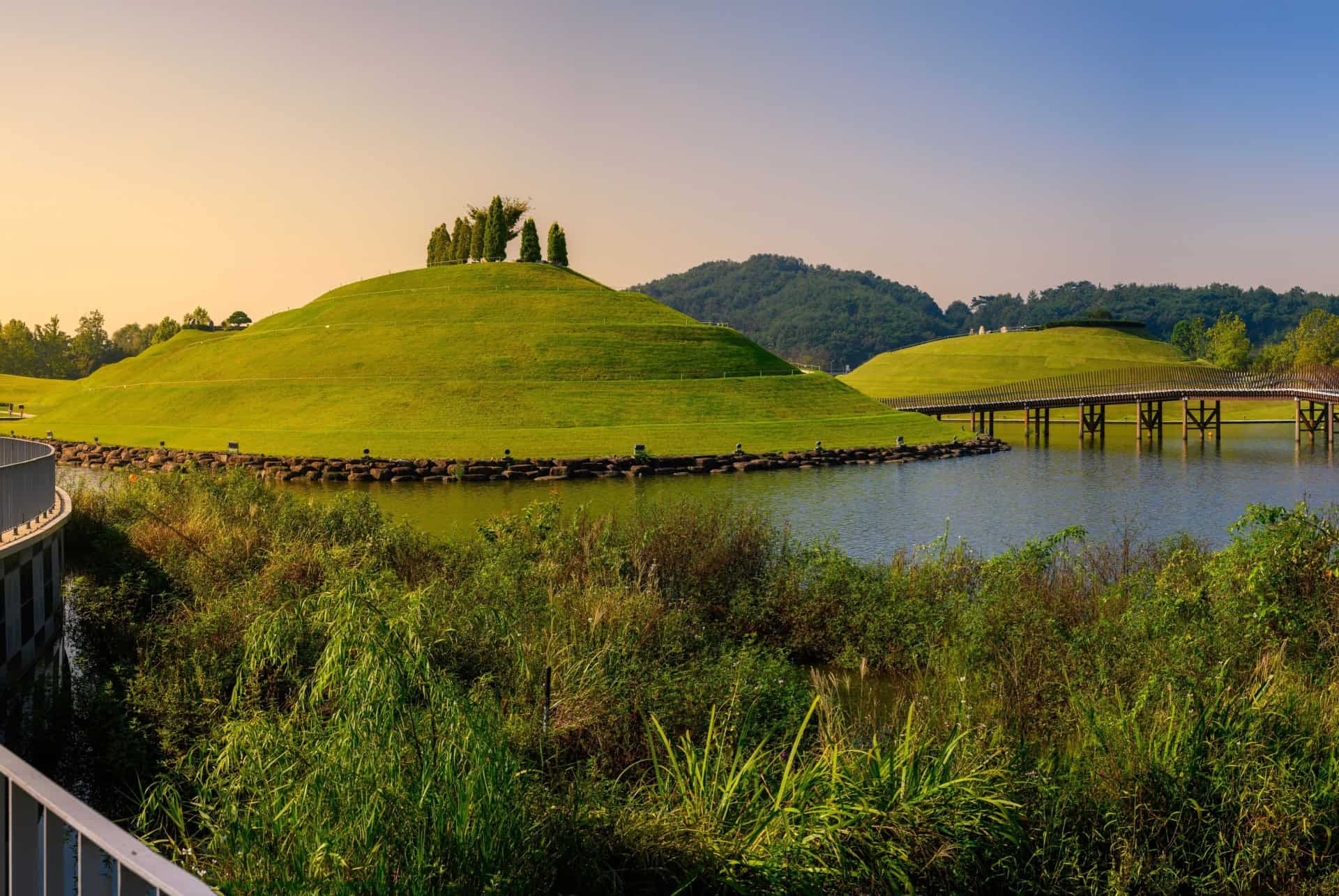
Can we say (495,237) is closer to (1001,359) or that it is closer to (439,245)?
(439,245)

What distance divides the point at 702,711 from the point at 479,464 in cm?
3906

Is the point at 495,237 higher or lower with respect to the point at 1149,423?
higher

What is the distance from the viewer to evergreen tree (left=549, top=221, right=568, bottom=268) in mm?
114000

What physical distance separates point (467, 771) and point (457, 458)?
4709cm

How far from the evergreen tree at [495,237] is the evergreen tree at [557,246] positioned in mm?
4940

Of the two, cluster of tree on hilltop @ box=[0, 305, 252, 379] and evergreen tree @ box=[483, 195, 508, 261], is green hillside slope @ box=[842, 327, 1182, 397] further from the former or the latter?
cluster of tree on hilltop @ box=[0, 305, 252, 379]

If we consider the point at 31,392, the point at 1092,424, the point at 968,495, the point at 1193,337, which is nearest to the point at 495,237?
the point at 31,392

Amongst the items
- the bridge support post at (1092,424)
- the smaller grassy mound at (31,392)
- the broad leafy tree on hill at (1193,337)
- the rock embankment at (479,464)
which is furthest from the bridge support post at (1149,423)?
the smaller grassy mound at (31,392)

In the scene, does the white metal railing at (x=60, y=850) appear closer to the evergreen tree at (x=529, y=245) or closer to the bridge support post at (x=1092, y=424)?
the bridge support post at (x=1092, y=424)

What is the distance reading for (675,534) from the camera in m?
20.2

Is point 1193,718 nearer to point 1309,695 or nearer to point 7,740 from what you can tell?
point 1309,695

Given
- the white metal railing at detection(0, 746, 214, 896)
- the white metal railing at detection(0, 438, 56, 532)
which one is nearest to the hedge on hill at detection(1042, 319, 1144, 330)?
the white metal railing at detection(0, 438, 56, 532)

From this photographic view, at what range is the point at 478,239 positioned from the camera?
116m

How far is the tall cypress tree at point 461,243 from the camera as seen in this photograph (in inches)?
4587
